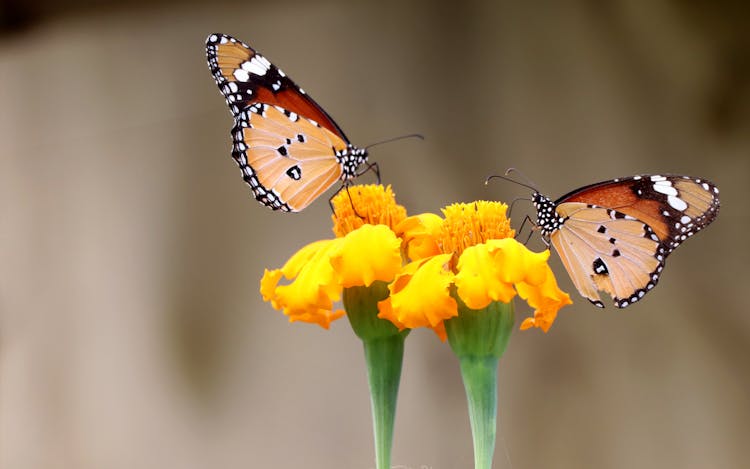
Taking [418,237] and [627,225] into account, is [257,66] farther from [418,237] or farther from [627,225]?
[627,225]

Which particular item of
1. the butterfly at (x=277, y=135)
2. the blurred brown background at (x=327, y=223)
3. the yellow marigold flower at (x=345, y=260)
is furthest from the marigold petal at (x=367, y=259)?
the blurred brown background at (x=327, y=223)

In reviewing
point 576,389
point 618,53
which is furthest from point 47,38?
point 576,389

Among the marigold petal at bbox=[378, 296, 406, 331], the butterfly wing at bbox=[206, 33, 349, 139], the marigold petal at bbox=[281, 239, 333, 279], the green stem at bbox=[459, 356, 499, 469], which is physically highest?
the butterfly wing at bbox=[206, 33, 349, 139]

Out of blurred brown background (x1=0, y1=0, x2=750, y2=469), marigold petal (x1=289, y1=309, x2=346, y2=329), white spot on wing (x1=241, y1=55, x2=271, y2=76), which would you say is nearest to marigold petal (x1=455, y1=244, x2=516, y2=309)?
marigold petal (x1=289, y1=309, x2=346, y2=329)

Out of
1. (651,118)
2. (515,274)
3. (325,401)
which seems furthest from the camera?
(325,401)

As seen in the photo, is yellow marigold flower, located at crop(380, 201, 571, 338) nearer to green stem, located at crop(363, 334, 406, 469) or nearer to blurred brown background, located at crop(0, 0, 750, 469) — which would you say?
green stem, located at crop(363, 334, 406, 469)

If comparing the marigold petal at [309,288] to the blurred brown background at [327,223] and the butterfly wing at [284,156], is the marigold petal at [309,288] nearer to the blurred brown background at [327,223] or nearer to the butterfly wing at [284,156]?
the butterfly wing at [284,156]

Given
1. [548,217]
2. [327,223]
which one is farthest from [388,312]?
[327,223]

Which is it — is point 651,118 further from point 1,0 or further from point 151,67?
point 1,0
